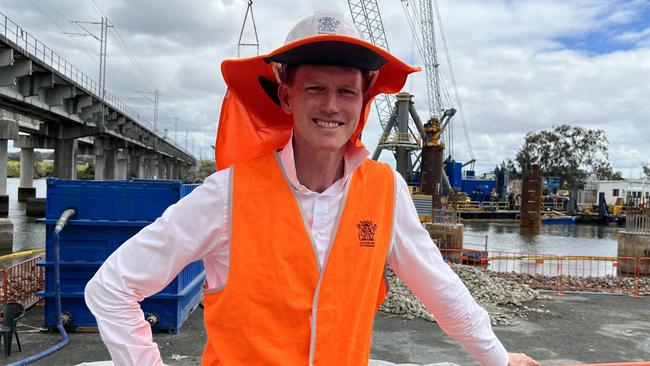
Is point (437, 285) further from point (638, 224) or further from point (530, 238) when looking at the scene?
point (530, 238)

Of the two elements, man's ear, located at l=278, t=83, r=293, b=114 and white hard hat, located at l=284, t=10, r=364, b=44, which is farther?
man's ear, located at l=278, t=83, r=293, b=114

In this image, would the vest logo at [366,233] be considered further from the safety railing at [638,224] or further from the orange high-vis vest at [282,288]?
the safety railing at [638,224]

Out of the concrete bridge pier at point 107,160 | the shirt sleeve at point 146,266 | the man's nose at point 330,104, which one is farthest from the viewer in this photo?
the concrete bridge pier at point 107,160

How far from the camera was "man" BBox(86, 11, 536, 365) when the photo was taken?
1622 mm

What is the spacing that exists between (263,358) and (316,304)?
0.23 metres

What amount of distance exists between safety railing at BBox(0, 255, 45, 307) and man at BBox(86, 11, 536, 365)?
7.66 m

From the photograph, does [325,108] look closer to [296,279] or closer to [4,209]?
[296,279]

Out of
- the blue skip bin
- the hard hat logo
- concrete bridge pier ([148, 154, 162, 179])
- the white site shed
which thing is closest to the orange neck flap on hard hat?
the hard hat logo

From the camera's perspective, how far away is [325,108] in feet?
5.61

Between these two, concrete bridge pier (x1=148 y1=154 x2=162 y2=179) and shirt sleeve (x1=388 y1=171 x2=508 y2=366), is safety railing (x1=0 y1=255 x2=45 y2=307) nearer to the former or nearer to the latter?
shirt sleeve (x1=388 y1=171 x2=508 y2=366)

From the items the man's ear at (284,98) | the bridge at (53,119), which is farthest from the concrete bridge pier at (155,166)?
Result: the man's ear at (284,98)

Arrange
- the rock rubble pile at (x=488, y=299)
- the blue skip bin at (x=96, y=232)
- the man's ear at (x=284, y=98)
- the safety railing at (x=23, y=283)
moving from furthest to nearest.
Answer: the rock rubble pile at (x=488, y=299), the safety railing at (x=23, y=283), the blue skip bin at (x=96, y=232), the man's ear at (x=284, y=98)

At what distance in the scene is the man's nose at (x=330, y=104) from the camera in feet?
5.60

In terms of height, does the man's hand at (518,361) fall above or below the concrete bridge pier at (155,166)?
below
